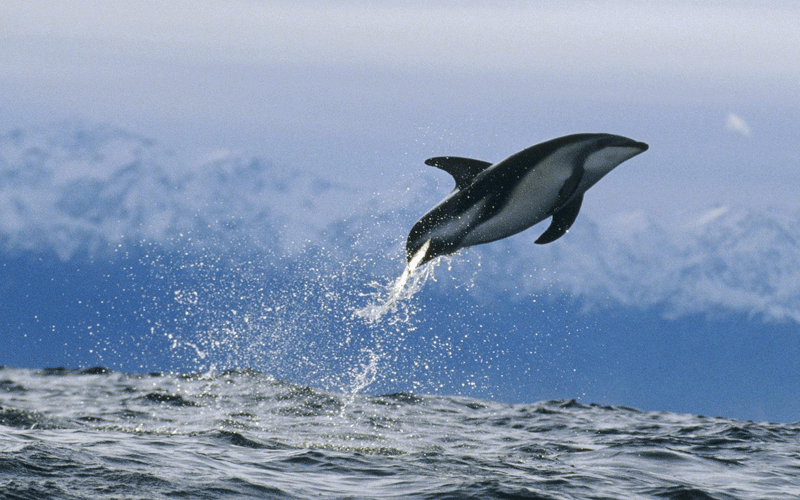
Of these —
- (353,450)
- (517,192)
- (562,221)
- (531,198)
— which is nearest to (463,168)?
(517,192)

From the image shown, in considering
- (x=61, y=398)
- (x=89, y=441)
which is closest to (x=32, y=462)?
(x=89, y=441)

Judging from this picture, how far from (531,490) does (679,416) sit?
1558cm

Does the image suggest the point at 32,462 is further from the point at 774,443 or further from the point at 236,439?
the point at 774,443

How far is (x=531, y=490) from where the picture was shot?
1009cm

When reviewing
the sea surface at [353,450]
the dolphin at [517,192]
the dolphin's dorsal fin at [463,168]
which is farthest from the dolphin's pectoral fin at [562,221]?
the sea surface at [353,450]

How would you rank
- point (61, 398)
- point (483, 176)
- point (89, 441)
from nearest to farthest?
point (483, 176) → point (89, 441) → point (61, 398)

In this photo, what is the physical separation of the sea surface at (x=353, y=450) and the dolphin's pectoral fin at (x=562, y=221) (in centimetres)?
303

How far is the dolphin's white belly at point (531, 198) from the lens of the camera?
30.3 feet

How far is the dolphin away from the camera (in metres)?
9.24

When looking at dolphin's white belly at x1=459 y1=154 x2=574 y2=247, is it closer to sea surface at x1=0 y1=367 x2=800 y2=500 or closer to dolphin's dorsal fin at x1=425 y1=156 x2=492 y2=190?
dolphin's dorsal fin at x1=425 y1=156 x2=492 y2=190

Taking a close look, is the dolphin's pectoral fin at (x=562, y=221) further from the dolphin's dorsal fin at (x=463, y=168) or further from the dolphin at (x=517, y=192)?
the dolphin's dorsal fin at (x=463, y=168)

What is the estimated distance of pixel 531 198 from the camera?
30.5 feet

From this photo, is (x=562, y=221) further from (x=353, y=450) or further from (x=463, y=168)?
(x=353, y=450)

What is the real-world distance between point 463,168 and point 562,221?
1.32 metres
